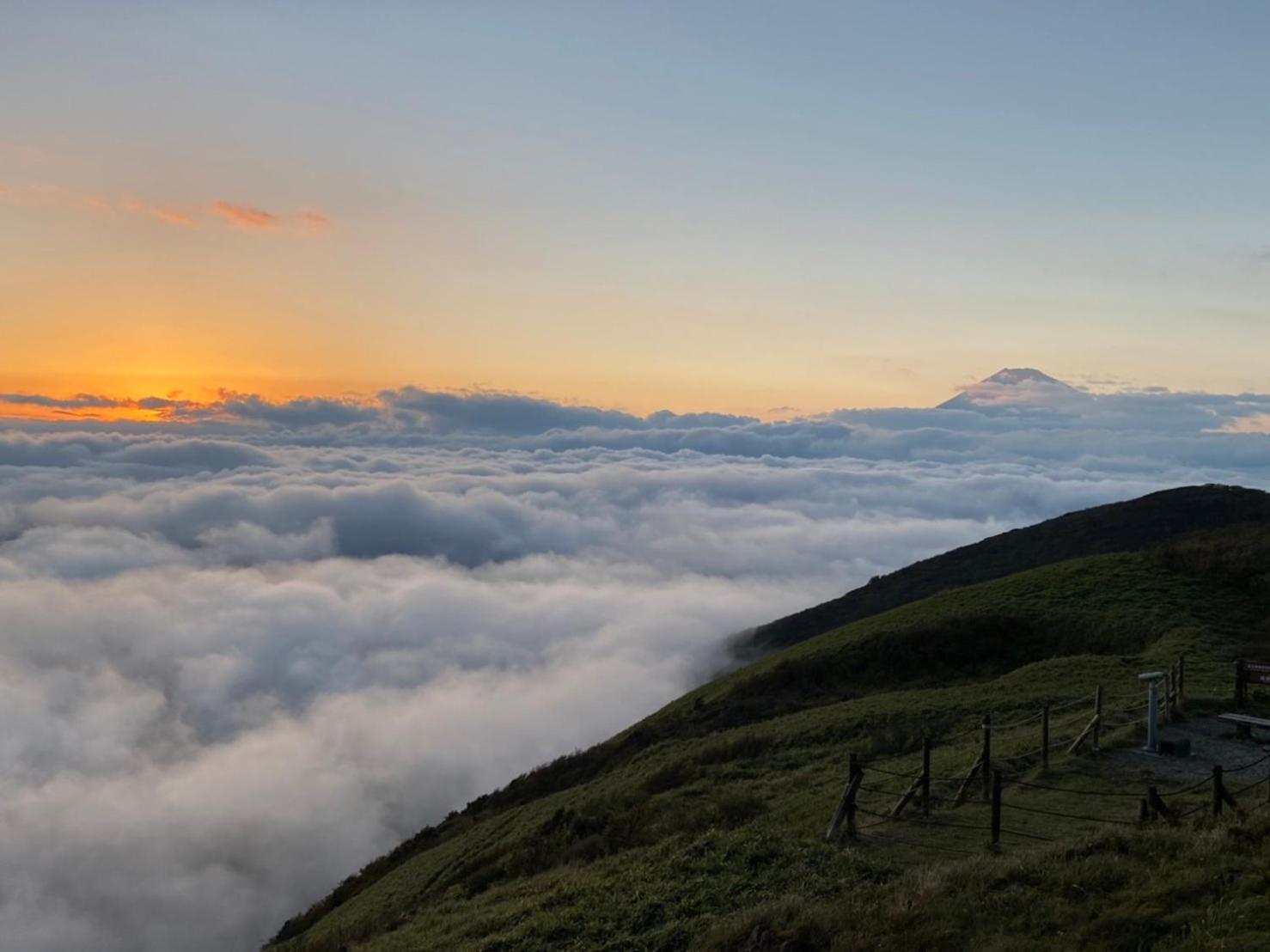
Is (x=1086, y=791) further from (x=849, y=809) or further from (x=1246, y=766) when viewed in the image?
(x=849, y=809)

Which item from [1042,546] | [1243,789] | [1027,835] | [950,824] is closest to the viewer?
[1027,835]

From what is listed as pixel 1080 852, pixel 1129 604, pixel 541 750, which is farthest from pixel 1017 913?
pixel 541 750

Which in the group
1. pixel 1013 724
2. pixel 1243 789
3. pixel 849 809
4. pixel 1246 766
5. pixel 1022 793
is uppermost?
pixel 1246 766

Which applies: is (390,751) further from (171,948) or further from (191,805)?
(171,948)

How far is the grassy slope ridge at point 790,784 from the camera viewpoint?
13.7m

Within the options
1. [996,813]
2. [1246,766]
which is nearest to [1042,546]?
[1246,766]

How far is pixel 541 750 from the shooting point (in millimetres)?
102375

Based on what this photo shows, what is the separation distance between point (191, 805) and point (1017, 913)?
119m

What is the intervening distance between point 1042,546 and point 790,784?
7059cm

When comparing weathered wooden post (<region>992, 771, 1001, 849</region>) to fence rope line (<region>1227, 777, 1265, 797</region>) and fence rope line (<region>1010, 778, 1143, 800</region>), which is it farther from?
fence rope line (<region>1227, 777, 1265, 797</region>)

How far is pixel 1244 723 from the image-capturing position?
2133 centimetres

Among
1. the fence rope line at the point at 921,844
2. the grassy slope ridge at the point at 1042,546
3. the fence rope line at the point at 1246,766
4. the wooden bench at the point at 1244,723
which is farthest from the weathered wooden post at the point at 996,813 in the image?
the grassy slope ridge at the point at 1042,546

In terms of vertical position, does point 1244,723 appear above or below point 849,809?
above

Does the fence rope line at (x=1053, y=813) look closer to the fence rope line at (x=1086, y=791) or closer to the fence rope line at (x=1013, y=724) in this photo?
the fence rope line at (x=1086, y=791)
